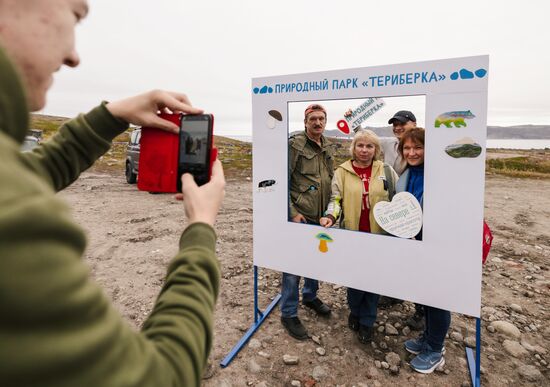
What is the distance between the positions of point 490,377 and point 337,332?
58.6 inches

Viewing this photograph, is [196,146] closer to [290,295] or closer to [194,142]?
[194,142]

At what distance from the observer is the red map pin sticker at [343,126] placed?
10.4ft

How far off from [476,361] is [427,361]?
477 mm

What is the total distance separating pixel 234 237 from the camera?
269 inches

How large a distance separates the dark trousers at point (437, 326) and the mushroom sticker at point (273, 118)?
2367 mm

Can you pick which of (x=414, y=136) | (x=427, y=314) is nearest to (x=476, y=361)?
(x=427, y=314)

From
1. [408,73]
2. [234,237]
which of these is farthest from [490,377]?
[234,237]

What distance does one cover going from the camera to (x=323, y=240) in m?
3.39

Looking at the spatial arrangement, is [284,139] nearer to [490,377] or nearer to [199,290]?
[199,290]

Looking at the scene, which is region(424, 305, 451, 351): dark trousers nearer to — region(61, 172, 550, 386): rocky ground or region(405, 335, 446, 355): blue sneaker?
region(405, 335, 446, 355): blue sneaker

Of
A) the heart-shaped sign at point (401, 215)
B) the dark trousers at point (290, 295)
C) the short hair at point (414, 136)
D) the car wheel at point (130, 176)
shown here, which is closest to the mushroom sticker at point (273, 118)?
the short hair at point (414, 136)

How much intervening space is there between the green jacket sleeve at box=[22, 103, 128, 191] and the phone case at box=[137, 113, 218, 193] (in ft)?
0.62

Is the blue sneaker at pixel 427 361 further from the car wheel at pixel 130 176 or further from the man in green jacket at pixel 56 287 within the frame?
the car wheel at pixel 130 176

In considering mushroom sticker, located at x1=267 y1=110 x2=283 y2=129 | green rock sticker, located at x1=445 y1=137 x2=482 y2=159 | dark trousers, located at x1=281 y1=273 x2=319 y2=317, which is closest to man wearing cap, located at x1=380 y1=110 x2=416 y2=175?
green rock sticker, located at x1=445 y1=137 x2=482 y2=159
